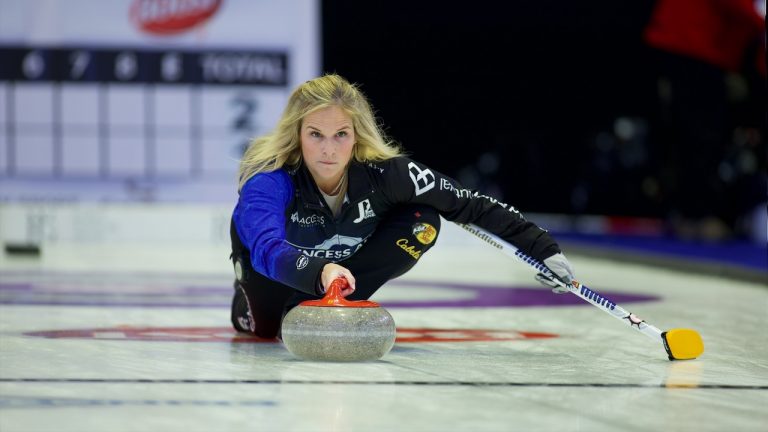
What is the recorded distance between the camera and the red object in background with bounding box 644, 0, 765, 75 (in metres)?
9.14

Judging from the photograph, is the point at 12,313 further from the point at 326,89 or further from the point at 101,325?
the point at 326,89

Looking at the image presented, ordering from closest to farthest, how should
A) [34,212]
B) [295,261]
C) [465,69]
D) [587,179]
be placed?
[295,261] → [34,212] → [587,179] → [465,69]

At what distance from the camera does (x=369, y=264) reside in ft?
11.5

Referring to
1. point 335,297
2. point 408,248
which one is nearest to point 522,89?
point 408,248

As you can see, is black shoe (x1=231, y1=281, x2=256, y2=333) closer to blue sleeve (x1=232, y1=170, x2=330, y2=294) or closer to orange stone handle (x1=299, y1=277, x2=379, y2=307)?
blue sleeve (x1=232, y1=170, x2=330, y2=294)

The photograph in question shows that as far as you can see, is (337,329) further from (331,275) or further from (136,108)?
(136,108)

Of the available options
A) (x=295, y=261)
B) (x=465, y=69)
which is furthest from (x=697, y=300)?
(x=465, y=69)

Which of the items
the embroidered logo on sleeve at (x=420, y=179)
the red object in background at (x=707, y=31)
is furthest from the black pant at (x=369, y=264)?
the red object in background at (x=707, y=31)

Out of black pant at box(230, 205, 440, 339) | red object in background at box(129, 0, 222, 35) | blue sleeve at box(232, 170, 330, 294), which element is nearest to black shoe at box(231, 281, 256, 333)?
black pant at box(230, 205, 440, 339)

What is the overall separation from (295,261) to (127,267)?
4.59m

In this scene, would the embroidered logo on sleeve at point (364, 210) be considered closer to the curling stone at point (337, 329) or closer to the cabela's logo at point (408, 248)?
the cabela's logo at point (408, 248)

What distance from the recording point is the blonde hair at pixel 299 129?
10.7 ft

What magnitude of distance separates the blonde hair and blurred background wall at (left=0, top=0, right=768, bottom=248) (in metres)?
6.27

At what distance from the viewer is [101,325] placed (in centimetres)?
402
